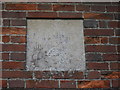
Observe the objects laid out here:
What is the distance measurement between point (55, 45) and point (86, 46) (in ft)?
0.88

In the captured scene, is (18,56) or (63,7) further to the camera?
(63,7)

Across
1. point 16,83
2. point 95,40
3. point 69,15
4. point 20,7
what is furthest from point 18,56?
point 95,40

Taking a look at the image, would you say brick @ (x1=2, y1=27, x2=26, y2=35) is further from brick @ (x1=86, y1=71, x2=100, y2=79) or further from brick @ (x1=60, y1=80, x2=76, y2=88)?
brick @ (x1=86, y1=71, x2=100, y2=79)

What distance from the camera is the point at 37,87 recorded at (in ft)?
7.98

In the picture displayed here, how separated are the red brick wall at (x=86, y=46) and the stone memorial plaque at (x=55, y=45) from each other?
0.04m

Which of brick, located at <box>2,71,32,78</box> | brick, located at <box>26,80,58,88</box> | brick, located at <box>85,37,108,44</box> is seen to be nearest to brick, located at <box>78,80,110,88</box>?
brick, located at <box>26,80,58,88</box>

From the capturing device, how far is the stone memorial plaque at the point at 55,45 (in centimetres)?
250

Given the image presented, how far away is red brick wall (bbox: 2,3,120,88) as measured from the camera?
2453mm

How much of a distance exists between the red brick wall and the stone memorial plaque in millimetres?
45

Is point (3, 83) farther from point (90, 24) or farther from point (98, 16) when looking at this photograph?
point (98, 16)

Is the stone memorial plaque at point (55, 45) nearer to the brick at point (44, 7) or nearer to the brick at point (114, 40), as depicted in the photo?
the brick at point (44, 7)

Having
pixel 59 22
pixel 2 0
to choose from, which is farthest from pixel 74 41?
pixel 2 0

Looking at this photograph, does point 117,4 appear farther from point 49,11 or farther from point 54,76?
point 54,76

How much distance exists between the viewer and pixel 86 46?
2531 mm
